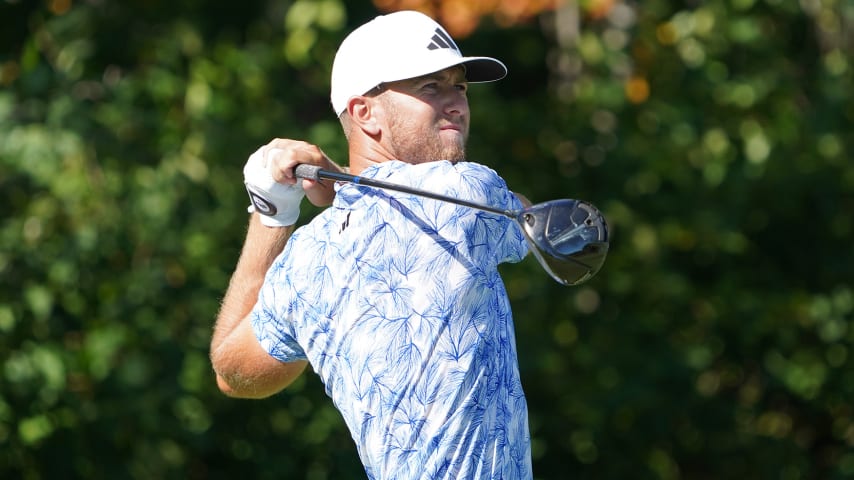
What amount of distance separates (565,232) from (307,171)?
55cm

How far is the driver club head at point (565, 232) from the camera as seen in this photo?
251cm

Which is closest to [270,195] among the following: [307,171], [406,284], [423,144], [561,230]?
[307,171]

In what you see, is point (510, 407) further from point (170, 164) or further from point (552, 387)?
point (552, 387)

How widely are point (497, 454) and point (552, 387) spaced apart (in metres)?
3.80

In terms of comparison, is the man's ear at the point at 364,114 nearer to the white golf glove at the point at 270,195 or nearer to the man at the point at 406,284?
the man at the point at 406,284

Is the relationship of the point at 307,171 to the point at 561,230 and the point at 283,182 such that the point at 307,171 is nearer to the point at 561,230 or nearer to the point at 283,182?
the point at 283,182

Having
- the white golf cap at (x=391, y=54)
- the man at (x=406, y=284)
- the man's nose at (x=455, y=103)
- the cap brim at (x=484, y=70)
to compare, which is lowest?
the man at (x=406, y=284)

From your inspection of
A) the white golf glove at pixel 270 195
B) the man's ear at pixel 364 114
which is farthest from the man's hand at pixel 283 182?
the man's ear at pixel 364 114

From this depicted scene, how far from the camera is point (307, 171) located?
271cm

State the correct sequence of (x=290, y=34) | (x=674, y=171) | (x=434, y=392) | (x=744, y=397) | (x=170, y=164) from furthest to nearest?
1. (x=744, y=397)
2. (x=674, y=171)
3. (x=290, y=34)
4. (x=170, y=164)
5. (x=434, y=392)

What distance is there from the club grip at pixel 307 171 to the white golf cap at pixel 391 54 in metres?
0.18

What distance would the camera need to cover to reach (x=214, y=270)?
18.4ft

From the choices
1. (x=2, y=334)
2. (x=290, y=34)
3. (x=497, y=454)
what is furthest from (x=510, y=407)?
(x=290, y=34)

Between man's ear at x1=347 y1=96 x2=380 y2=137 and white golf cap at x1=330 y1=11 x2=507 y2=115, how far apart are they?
0.06ft
